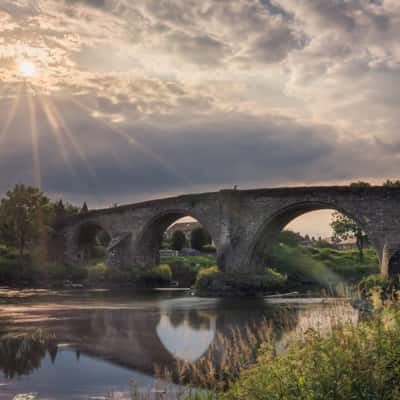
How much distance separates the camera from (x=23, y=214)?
2190 inches

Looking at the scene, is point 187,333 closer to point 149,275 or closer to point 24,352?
point 24,352

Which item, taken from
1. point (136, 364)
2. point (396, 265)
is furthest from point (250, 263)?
point (136, 364)

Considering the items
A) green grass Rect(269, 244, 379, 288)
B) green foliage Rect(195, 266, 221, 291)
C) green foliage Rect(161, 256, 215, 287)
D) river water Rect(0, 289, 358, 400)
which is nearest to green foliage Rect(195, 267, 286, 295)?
green foliage Rect(195, 266, 221, 291)

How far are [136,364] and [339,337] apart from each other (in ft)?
21.2

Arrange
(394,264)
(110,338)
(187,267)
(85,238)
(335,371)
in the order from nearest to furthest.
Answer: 1. (335,371)
2. (110,338)
3. (394,264)
4. (187,267)
5. (85,238)

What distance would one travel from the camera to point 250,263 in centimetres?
3959

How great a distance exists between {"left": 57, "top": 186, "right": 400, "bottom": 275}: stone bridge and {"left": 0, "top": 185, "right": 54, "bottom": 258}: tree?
680 cm

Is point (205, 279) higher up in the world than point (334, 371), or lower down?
lower down

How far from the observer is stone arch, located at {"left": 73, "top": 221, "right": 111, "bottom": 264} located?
63.1 metres

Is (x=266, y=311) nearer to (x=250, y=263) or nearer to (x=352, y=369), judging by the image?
(x=250, y=263)

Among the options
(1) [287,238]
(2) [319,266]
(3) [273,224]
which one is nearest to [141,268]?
(3) [273,224]

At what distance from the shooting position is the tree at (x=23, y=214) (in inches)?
2154

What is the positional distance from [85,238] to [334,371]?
200 ft

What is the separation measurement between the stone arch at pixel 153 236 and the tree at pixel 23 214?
11.6 metres
